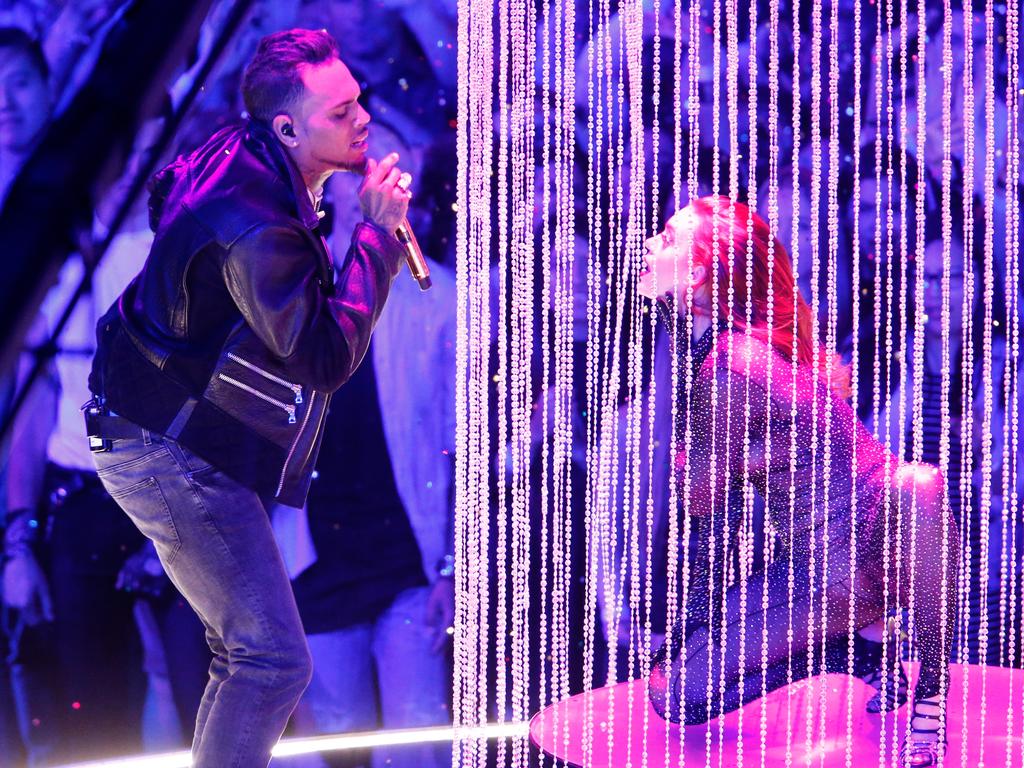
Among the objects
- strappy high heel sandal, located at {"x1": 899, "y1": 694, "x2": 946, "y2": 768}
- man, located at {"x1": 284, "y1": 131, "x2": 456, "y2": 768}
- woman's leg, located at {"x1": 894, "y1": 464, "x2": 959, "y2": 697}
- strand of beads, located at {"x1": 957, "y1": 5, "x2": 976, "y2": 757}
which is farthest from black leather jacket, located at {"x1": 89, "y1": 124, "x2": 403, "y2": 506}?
strand of beads, located at {"x1": 957, "y1": 5, "x2": 976, "y2": 757}

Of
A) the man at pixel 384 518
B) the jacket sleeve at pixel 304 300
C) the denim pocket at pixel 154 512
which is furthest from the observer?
the man at pixel 384 518

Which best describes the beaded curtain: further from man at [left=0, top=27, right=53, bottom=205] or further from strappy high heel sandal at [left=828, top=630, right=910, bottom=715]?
man at [left=0, top=27, right=53, bottom=205]

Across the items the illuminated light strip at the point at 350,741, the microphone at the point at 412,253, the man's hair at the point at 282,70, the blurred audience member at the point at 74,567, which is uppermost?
the man's hair at the point at 282,70

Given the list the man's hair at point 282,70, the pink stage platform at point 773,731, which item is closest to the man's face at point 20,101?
the man's hair at point 282,70

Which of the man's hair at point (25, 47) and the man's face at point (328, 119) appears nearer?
the man's face at point (328, 119)

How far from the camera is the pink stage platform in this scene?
2.51 metres

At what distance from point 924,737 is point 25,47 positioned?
8.32 ft

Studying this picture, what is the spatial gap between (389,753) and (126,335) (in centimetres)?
157

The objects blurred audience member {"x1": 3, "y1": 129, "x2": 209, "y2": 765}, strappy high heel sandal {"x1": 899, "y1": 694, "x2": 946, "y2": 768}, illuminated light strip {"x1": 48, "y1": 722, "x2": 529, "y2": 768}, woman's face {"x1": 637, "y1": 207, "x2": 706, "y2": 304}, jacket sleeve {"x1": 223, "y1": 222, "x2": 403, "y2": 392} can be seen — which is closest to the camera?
jacket sleeve {"x1": 223, "y1": 222, "x2": 403, "y2": 392}

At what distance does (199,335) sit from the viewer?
1.89m

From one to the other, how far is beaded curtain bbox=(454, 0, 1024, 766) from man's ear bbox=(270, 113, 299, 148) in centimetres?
103

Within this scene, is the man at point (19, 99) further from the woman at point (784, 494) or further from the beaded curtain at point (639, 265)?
the woman at point (784, 494)

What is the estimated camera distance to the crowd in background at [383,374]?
110 inches

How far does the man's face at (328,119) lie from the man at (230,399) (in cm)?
7
